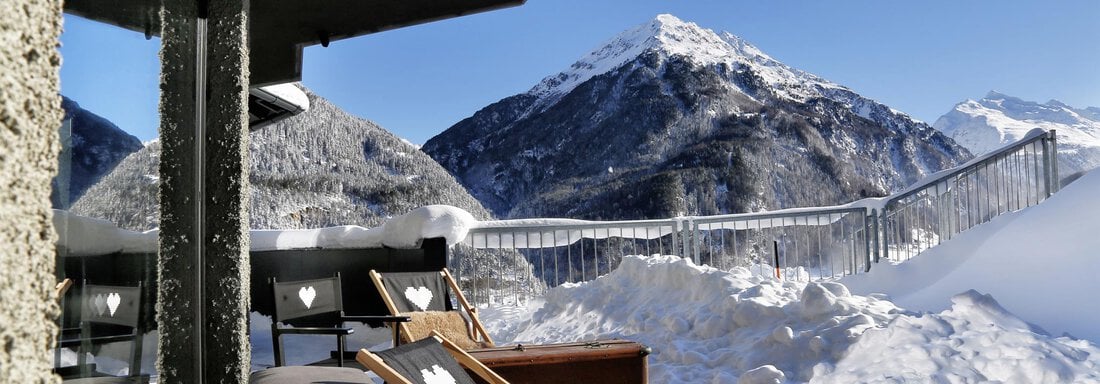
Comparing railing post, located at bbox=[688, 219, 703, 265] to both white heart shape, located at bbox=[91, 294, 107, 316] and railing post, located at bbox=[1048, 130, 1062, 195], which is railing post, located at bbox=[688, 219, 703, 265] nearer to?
railing post, located at bbox=[1048, 130, 1062, 195]

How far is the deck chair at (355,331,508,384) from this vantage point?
7.56ft

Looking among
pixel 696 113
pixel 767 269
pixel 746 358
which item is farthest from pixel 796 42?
pixel 746 358

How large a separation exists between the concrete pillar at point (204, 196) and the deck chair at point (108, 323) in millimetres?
107

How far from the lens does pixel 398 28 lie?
354 cm

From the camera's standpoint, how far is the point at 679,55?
3046 inches

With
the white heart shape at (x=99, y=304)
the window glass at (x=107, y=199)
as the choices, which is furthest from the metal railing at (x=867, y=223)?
the white heart shape at (x=99, y=304)

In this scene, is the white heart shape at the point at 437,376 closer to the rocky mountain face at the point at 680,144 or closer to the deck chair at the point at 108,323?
the deck chair at the point at 108,323

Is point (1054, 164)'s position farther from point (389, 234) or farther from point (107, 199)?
point (107, 199)

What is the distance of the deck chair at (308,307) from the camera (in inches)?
159

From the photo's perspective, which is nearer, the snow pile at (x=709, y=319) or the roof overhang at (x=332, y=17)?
the roof overhang at (x=332, y=17)

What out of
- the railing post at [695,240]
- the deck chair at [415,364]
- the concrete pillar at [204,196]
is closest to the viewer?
the concrete pillar at [204,196]

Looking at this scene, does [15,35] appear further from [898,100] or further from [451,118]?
[898,100]

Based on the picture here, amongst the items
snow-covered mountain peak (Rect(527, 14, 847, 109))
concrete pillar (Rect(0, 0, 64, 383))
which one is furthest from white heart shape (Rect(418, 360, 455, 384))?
snow-covered mountain peak (Rect(527, 14, 847, 109))

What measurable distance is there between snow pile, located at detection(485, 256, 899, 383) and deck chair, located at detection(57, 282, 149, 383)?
3.35 metres
